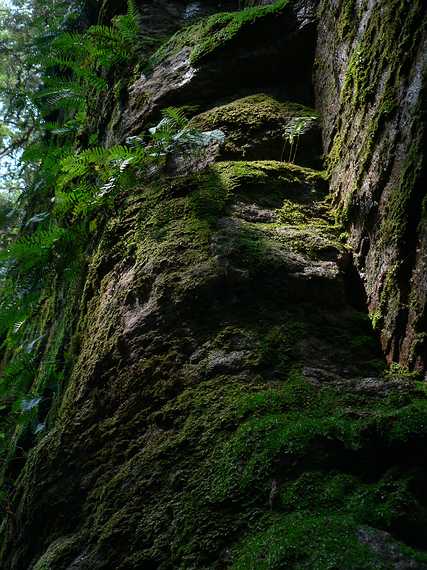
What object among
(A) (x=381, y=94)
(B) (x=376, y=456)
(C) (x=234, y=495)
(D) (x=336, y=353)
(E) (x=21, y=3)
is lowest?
(C) (x=234, y=495)

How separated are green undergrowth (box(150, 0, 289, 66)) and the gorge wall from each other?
0.03m

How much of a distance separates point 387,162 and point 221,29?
2818mm

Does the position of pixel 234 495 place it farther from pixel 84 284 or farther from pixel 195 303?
pixel 84 284

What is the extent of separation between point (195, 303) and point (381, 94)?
1535 mm

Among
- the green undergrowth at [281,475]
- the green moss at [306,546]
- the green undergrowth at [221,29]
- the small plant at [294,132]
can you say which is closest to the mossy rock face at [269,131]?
the small plant at [294,132]

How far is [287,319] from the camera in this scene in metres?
2.85

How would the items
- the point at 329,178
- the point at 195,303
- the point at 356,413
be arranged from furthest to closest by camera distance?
the point at 329,178
the point at 195,303
the point at 356,413

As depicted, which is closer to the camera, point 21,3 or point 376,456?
point 376,456

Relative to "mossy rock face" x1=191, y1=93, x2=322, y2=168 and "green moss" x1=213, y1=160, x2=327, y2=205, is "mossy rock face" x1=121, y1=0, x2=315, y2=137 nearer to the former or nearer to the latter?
"mossy rock face" x1=191, y1=93, x2=322, y2=168

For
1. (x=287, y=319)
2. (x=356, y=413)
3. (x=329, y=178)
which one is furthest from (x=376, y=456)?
(x=329, y=178)

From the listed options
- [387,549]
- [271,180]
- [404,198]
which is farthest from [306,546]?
[271,180]

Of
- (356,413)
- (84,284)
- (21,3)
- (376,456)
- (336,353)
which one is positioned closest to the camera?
(376,456)

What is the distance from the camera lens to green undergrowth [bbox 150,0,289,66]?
15.6ft

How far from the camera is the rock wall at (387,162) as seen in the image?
2568 mm
